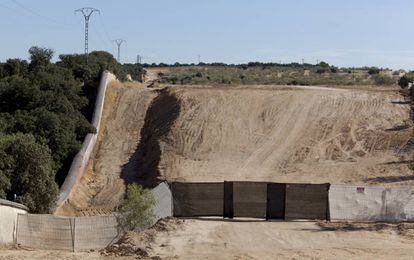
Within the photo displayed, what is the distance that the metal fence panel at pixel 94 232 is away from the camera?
2392 cm

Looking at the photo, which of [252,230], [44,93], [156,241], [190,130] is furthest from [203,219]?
[44,93]

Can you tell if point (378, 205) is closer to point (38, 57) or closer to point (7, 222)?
point (7, 222)

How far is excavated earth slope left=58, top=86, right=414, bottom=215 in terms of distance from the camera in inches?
1630

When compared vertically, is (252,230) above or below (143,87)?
below

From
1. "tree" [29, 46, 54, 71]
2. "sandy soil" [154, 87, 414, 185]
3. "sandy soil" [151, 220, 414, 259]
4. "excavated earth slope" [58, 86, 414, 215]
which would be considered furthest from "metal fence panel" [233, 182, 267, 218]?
"tree" [29, 46, 54, 71]

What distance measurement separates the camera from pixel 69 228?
2391cm

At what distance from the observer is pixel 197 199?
28.1 metres

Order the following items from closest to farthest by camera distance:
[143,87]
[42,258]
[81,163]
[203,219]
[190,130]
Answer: [42,258] < [203,219] < [81,163] < [190,130] < [143,87]

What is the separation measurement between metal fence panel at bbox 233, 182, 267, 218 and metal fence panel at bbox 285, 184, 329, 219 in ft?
2.93

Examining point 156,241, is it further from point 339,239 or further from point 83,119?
point 83,119

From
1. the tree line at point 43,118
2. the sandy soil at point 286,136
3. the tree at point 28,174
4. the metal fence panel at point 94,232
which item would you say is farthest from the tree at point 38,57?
the metal fence panel at point 94,232

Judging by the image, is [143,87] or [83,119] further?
[143,87]

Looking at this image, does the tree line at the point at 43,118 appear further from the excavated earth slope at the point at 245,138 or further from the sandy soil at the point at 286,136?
the sandy soil at the point at 286,136

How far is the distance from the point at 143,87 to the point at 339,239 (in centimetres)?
4375
